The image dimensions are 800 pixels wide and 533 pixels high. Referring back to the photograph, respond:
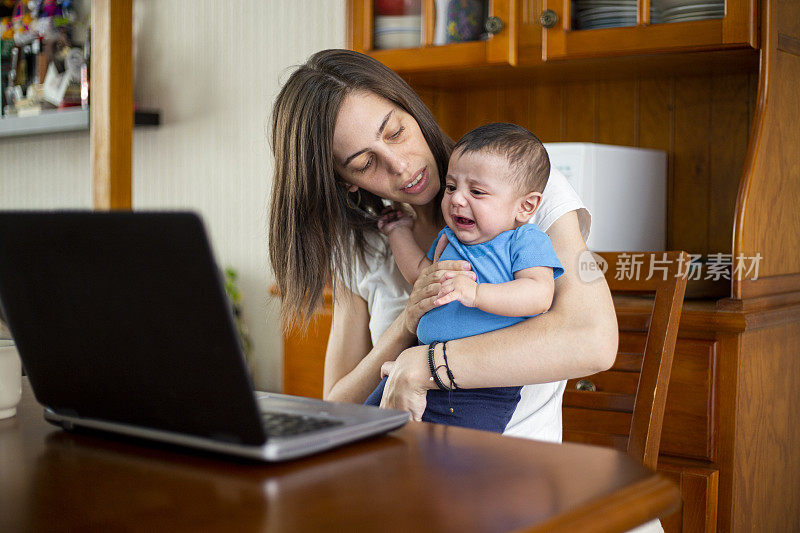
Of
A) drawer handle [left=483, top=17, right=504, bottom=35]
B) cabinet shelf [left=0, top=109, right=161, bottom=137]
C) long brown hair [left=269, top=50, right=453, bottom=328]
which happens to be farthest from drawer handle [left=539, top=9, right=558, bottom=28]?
cabinet shelf [left=0, top=109, right=161, bottom=137]

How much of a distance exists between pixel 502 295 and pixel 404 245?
34 cm

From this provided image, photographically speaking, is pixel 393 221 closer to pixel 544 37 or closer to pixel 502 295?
pixel 502 295

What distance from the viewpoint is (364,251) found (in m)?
1.63

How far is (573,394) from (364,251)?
1.58 feet

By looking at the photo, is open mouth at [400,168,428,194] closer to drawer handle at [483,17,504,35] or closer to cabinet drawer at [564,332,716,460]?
cabinet drawer at [564,332,716,460]

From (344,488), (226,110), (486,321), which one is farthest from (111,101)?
Result: (344,488)

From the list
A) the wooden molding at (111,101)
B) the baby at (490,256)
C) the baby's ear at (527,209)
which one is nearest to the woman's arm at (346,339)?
the baby at (490,256)

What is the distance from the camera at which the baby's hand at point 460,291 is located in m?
1.21

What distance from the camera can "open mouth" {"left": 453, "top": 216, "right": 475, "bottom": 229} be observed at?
1366mm

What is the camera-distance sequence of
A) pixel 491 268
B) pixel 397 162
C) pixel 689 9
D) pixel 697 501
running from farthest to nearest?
pixel 689 9
pixel 697 501
pixel 397 162
pixel 491 268

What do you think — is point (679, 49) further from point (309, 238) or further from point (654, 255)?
point (309, 238)

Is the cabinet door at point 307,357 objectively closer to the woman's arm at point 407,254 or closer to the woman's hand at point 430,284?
the woman's arm at point 407,254

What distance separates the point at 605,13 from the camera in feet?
7.08

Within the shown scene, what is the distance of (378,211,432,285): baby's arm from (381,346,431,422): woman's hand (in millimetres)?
258
